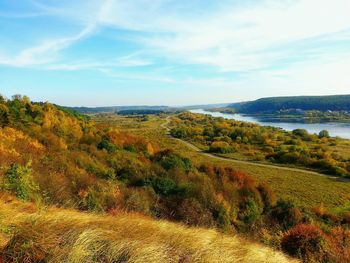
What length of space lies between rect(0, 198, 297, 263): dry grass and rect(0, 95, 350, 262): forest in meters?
0.04

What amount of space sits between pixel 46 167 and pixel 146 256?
50.3ft

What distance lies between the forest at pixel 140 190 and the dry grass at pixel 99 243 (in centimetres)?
4

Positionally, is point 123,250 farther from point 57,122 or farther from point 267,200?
point 57,122

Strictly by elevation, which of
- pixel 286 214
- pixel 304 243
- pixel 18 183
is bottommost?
pixel 286 214

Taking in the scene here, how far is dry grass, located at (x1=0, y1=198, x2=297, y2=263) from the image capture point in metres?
4.41

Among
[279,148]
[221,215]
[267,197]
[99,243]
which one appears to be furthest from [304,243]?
[279,148]

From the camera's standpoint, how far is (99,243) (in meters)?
4.87

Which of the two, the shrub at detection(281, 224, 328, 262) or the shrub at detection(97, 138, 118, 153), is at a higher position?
the shrub at detection(97, 138, 118, 153)

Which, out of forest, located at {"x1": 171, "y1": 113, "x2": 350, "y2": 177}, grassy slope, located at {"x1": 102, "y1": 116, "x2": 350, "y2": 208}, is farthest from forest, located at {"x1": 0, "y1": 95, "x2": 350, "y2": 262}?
grassy slope, located at {"x1": 102, "y1": 116, "x2": 350, "y2": 208}

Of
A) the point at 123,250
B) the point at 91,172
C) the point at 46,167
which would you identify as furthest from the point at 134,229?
the point at 91,172

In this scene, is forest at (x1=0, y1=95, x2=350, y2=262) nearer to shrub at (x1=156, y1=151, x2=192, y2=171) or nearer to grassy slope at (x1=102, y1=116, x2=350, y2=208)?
shrub at (x1=156, y1=151, x2=192, y2=171)

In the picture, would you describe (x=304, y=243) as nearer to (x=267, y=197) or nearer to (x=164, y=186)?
(x=164, y=186)

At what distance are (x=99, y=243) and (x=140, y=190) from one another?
1398 centimetres

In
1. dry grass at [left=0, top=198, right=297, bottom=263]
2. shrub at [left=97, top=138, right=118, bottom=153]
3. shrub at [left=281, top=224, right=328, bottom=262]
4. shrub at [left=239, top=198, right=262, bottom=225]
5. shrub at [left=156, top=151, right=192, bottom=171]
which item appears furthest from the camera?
shrub at [left=97, top=138, right=118, bottom=153]
